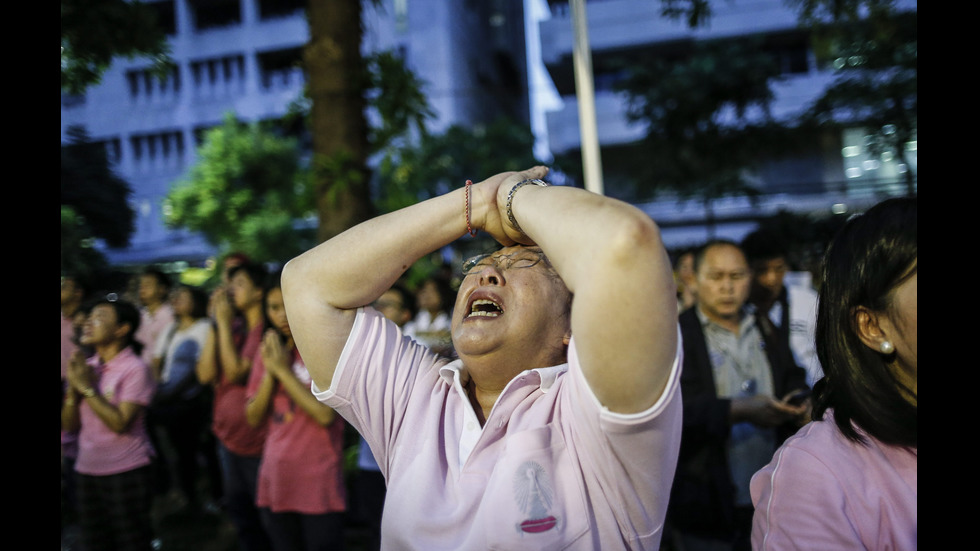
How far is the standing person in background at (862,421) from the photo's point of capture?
152cm

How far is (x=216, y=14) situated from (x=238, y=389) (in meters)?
37.8

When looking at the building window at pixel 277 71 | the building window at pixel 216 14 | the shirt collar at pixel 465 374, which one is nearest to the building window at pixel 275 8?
the building window at pixel 216 14

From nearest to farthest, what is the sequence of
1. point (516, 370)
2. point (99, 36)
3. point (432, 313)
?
point (516, 370) < point (99, 36) < point (432, 313)

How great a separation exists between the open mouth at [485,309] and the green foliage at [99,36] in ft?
13.1

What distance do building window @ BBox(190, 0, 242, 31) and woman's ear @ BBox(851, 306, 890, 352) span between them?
3938 centimetres

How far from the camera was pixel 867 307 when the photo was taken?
1.69m

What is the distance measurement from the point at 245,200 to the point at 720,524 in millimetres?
23968

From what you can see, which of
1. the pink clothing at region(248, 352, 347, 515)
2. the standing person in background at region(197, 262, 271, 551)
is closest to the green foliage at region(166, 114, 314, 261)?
the standing person in background at region(197, 262, 271, 551)

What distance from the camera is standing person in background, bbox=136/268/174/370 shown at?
249 inches

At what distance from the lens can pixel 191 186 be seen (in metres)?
25.6

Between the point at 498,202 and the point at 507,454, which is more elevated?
the point at 498,202

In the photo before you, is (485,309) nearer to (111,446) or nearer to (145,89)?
(111,446)

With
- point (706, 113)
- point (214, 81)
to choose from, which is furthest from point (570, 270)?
point (214, 81)
